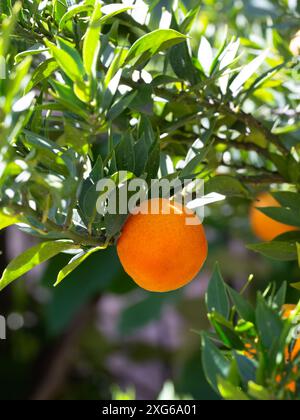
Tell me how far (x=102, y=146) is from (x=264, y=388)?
0.91m

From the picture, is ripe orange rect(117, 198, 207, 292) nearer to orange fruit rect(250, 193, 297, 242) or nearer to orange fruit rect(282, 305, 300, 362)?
orange fruit rect(282, 305, 300, 362)

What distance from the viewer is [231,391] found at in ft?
1.38

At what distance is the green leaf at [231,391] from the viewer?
1.36ft

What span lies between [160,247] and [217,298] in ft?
0.19

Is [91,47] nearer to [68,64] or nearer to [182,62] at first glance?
[68,64]

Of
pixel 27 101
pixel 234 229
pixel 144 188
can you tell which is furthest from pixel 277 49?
pixel 234 229

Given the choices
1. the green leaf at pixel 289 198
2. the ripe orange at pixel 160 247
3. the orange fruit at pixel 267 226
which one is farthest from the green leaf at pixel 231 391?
the orange fruit at pixel 267 226

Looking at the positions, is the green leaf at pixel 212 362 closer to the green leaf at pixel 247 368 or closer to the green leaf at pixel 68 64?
the green leaf at pixel 247 368

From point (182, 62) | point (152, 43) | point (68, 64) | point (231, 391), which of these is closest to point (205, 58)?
point (182, 62)

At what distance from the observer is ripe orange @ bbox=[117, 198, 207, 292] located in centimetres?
52

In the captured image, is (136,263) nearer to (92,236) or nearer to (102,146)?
(92,236)

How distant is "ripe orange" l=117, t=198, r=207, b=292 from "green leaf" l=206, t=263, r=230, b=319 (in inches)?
0.8

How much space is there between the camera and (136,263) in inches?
20.5

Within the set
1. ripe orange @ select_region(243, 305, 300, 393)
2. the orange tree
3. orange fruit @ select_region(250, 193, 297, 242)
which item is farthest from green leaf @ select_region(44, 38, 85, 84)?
orange fruit @ select_region(250, 193, 297, 242)
